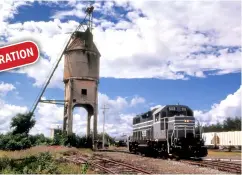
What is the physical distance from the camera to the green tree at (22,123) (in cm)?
4147

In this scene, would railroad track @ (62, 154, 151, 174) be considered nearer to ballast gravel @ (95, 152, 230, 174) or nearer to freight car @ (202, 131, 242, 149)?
ballast gravel @ (95, 152, 230, 174)

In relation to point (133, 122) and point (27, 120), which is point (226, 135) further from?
point (27, 120)

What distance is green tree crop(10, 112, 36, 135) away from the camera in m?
41.5

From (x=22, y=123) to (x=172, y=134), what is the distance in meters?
23.2

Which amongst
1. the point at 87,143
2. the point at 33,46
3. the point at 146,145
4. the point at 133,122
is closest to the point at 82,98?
the point at 87,143

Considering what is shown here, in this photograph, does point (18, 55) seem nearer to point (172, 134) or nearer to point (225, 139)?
point (172, 134)

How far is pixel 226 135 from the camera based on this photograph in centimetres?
4528

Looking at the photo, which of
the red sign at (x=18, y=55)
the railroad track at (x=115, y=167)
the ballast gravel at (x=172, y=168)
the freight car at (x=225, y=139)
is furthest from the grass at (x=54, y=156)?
the freight car at (x=225, y=139)

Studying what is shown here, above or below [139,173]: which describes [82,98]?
above

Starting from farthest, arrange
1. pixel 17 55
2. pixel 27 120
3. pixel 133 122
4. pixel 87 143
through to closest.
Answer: pixel 87 143, pixel 27 120, pixel 133 122, pixel 17 55

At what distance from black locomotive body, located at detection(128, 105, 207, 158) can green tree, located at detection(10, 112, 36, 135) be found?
57.5 feet

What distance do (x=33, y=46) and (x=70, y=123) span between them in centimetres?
3326

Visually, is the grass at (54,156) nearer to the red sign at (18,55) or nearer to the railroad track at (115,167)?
the railroad track at (115,167)

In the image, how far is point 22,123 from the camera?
41.7 m
